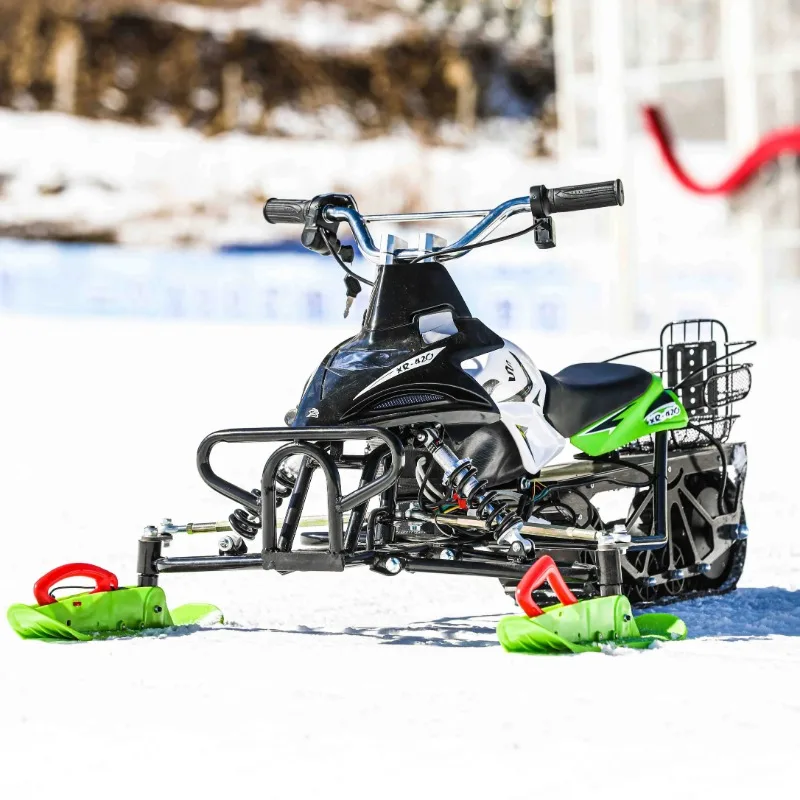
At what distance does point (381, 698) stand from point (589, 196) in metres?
1.67

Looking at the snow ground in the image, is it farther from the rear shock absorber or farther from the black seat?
the black seat

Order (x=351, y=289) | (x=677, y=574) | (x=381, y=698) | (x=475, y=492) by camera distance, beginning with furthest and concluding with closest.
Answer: (x=677, y=574) < (x=351, y=289) < (x=475, y=492) < (x=381, y=698)

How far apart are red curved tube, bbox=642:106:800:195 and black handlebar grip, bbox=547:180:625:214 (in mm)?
17360

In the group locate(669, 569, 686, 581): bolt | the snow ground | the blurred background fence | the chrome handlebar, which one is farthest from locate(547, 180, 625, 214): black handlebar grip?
the blurred background fence

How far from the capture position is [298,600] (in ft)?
19.0

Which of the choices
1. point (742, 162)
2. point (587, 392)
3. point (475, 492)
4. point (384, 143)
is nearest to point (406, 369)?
point (475, 492)

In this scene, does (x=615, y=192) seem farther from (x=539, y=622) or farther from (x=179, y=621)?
(x=179, y=621)

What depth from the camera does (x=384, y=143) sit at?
3559 centimetres

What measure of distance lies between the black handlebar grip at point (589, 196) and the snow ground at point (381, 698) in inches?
52.6

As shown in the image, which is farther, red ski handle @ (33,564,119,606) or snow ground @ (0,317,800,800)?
red ski handle @ (33,564,119,606)

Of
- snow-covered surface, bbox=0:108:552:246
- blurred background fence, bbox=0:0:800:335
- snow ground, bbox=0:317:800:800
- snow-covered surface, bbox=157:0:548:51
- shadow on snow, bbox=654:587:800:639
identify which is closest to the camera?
snow ground, bbox=0:317:800:800

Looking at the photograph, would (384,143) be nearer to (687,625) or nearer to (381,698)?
(687,625)

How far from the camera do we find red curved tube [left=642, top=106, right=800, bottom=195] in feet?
69.3

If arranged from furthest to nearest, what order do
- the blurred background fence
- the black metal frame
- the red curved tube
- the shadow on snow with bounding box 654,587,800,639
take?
the red curved tube < the blurred background fence < the shadow on snow with bounding box 654,587,800,639 < the black metal frame
